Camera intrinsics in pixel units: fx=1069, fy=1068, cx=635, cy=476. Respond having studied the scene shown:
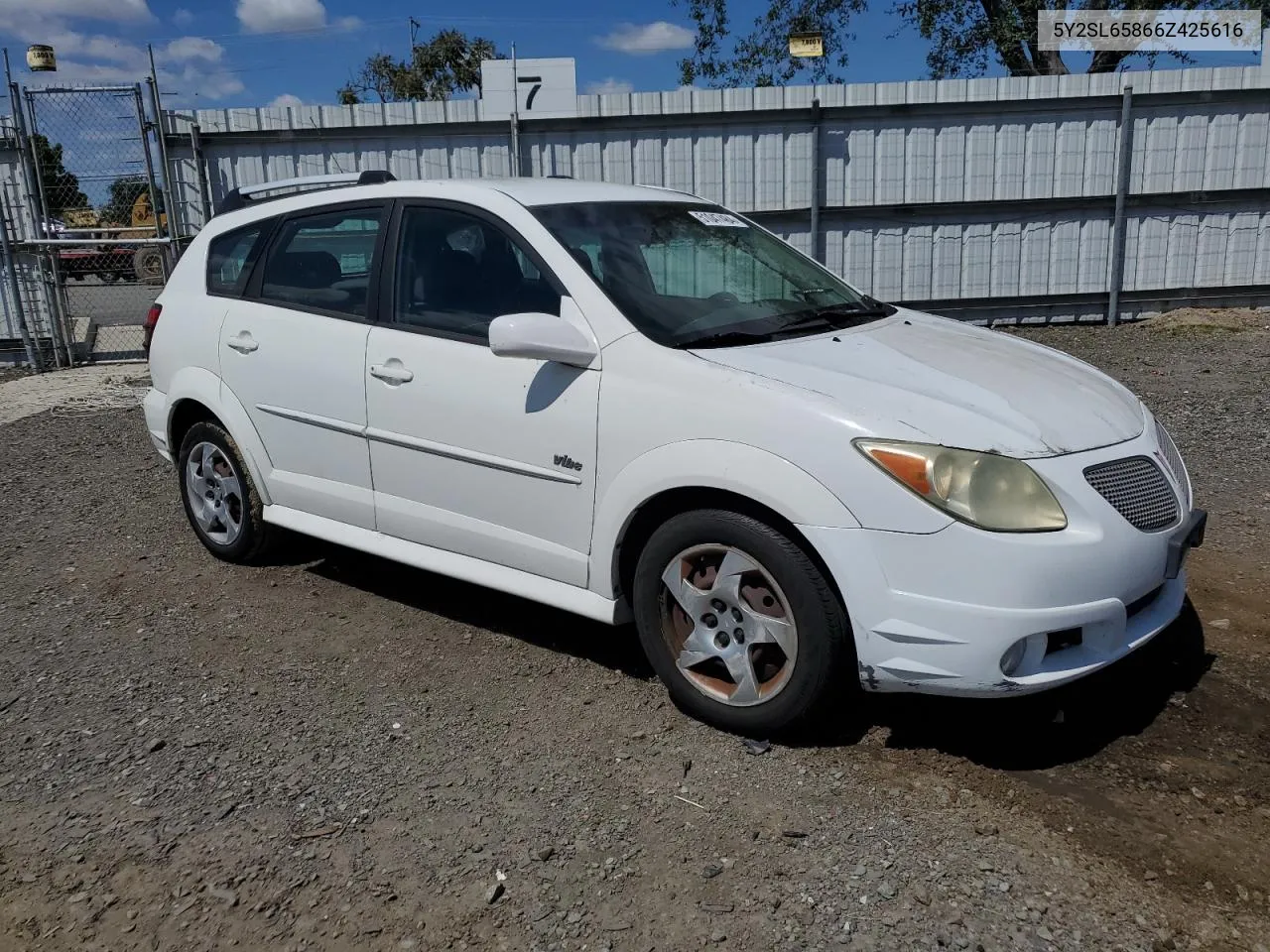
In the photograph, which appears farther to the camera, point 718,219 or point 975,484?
point 718,219

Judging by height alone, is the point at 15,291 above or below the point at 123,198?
below

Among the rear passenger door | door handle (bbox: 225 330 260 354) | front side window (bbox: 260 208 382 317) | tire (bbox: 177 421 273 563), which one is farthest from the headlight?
tire (bbox: 177 421 273 563)

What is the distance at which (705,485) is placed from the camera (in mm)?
3305


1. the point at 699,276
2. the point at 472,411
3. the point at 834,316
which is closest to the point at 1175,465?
the point at 834,316

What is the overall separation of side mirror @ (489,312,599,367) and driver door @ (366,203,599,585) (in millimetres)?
86

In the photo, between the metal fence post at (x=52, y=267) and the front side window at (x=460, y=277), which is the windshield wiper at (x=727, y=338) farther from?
the metal fence post at (x=52, y=267)

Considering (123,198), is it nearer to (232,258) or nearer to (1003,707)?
(232,258)

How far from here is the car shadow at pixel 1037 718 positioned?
11.2 feet

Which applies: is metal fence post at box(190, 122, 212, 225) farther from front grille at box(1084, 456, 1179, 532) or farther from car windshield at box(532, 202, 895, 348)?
front grille at box(1084, 456, 1179, 532)

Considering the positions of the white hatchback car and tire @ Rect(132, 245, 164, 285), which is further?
tire @ Rect(132, 245, 164, 285)

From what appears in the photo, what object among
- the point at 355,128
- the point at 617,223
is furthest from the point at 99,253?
the point at 617,223

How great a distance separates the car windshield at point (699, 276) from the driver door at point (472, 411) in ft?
0.72

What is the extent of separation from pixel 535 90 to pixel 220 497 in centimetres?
746

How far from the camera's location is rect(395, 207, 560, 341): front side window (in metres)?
3.97
